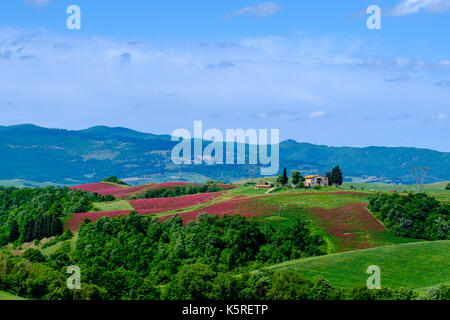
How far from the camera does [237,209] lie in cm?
11288

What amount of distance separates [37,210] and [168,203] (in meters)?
28.2

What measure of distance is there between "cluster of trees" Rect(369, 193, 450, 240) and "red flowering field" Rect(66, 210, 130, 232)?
44.2m

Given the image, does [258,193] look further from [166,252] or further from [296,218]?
[166,252]

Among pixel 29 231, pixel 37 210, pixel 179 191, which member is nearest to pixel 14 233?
pixel 29 231

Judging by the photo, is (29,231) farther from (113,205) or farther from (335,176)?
(335,176)

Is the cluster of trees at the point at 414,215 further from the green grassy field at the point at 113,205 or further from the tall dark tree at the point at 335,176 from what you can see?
the green grassy field at the point at 113,205

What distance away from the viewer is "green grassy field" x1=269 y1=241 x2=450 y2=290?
247 ft

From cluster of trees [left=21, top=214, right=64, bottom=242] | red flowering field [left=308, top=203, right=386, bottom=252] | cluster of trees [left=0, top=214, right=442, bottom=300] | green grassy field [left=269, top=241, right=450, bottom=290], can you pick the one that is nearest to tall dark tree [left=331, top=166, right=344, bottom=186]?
red flowering field [left=308, top=203, right=386, bottom=252]

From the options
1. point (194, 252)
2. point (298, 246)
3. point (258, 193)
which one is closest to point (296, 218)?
point (298, 246)

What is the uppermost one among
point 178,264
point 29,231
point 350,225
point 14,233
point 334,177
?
point 334,177

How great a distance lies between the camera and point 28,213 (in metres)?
136

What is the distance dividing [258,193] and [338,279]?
Answer: 60.1 metres

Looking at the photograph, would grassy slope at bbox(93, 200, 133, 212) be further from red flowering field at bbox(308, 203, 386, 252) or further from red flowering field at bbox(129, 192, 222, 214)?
red flowering field at bbox(308, 203, 386, 252)

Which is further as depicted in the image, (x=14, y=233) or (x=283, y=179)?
(x=283, y=179)
